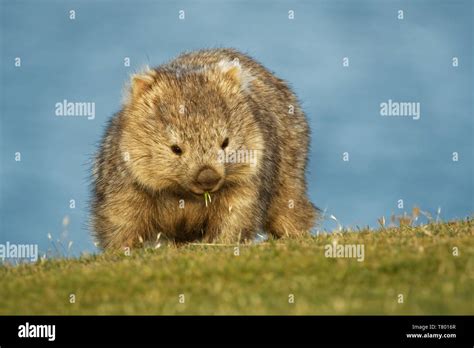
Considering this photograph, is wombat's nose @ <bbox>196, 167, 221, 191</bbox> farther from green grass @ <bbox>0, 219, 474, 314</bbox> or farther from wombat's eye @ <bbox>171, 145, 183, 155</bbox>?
green grass @ <bbox>0, 219, 474, 314</bbox>

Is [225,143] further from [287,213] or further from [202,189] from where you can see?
[287,213]

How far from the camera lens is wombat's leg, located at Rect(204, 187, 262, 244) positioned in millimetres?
12602

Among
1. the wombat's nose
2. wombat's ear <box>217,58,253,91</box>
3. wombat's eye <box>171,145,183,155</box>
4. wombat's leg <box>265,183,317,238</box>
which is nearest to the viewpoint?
the wombat's nose

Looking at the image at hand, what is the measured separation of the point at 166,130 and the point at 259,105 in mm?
2429

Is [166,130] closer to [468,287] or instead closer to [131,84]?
[131,84]

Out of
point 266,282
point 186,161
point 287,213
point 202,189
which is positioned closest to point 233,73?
point 186,161

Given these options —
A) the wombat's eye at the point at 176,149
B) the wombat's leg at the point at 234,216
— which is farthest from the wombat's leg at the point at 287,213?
the wombat's eye at the point at 176,149

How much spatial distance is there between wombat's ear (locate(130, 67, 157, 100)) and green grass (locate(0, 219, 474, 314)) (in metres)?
3.22

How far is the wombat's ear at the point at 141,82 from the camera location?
42.0 feet

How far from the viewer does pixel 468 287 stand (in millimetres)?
8086

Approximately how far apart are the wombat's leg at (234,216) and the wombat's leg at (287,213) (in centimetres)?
193

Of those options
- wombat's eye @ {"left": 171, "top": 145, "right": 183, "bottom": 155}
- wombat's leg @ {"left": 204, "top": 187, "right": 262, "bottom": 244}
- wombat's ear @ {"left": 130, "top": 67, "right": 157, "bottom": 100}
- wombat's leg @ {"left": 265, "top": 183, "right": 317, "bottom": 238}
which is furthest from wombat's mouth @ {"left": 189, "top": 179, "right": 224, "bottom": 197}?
wombat's leg @ {"left": 265, "top": 183, "right": 317, "bottom": 238}

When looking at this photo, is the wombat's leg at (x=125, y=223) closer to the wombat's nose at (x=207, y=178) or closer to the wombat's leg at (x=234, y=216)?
the wombat's leg at (x=234, y=216)
